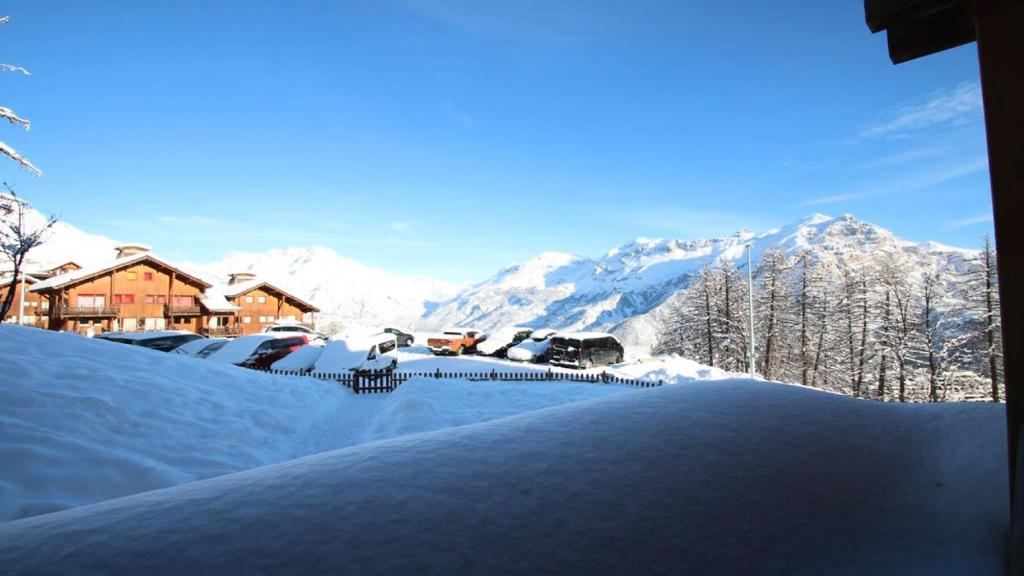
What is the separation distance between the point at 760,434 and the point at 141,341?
3094 centimetres

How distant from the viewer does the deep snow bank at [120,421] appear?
5.95 m

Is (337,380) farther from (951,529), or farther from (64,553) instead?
(951,529)

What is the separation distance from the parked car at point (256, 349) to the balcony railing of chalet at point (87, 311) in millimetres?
25680

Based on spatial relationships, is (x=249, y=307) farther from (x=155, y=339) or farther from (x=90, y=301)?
(x=155, y=339)

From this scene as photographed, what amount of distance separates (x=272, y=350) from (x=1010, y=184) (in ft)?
82.6

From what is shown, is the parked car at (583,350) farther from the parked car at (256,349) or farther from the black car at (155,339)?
the black car at (155,339)

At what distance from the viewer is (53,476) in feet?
19.0

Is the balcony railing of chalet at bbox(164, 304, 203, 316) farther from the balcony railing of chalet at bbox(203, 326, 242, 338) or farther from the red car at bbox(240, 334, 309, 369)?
→ the red car at bbox(240, 334, 309, 369)

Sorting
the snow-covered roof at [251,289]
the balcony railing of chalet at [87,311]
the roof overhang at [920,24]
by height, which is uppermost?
the snow-covered roof at [251,289]

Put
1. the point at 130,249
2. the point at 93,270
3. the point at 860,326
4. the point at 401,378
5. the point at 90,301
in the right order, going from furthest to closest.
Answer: the point at 130,249
the point at 90,301
the point at 93,270
the point at 860,326
the point at 401,378

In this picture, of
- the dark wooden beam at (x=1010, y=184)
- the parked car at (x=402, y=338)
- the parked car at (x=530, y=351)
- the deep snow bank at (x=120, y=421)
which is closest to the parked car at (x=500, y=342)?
the parked car at (x=530, y=351)

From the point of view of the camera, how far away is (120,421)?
8211 mm

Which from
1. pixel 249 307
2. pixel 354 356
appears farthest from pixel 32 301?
pixel 354 356

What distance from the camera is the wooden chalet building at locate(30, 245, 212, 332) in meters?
39.0
